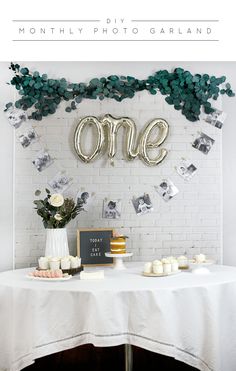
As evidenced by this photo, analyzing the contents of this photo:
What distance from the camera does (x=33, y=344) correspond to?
7.67ft

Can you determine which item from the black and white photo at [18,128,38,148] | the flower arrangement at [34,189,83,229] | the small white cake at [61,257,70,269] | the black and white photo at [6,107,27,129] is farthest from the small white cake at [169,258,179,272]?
the black and white photo at [6,107,27,129]

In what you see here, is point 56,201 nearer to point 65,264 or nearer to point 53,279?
point 65,264

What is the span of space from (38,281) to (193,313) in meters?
0.82

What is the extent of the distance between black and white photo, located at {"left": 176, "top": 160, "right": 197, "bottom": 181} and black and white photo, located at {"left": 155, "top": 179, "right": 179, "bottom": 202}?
10cm

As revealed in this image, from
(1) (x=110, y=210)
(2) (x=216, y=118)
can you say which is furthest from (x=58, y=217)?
(2) (x=216, y=118)

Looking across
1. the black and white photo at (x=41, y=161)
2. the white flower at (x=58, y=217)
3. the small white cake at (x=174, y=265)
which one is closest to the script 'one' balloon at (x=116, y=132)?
the black and white photo at (x=41, y=161)

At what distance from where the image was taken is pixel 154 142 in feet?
11.2

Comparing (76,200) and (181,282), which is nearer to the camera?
(181,282)

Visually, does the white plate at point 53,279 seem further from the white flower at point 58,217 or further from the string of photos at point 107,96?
the string of photos at point 107,96

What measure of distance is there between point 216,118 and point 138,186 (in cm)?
76

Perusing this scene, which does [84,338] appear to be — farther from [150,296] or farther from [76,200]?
[76,200]

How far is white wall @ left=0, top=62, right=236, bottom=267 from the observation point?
3.35m

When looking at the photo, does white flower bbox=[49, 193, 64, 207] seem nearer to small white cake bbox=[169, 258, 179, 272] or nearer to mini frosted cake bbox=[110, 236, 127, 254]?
mini frosted cake bbox=[110, 236, 127, 254]

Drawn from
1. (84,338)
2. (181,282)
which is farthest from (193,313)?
(84,338)
